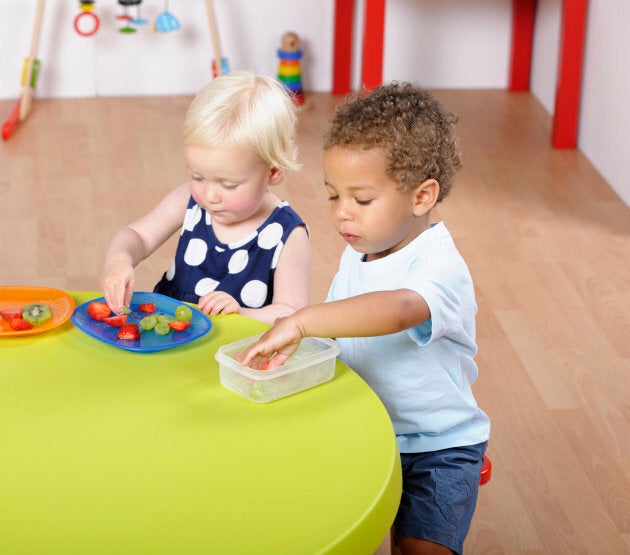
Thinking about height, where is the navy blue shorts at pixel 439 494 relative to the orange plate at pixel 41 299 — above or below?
below

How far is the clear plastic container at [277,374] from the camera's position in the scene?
1.10 meters

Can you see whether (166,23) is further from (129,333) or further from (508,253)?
(129,333)

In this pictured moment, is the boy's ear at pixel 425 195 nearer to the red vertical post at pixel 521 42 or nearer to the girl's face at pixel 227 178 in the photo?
A: the girl's face at pixel 227 178

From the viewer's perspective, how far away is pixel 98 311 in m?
1.27

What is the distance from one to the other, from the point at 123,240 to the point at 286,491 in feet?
2.19

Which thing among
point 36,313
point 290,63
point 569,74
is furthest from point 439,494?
point 290,63

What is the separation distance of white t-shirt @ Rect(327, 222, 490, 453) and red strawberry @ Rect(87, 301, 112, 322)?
0.29m

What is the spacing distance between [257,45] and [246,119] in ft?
8.32

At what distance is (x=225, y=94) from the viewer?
4.77 ft

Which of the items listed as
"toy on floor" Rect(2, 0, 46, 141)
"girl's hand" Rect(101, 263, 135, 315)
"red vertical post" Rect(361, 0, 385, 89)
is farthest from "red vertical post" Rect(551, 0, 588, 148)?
"girl's hand" Rect(101, 263, 135, 315)

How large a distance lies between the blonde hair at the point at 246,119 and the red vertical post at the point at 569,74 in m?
2.01

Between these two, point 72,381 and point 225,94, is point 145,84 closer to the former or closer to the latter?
point 225,94

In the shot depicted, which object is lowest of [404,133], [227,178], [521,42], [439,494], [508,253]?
[508,253]

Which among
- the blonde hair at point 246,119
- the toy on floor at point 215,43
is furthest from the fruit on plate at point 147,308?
the toy on floor at point 215,43
